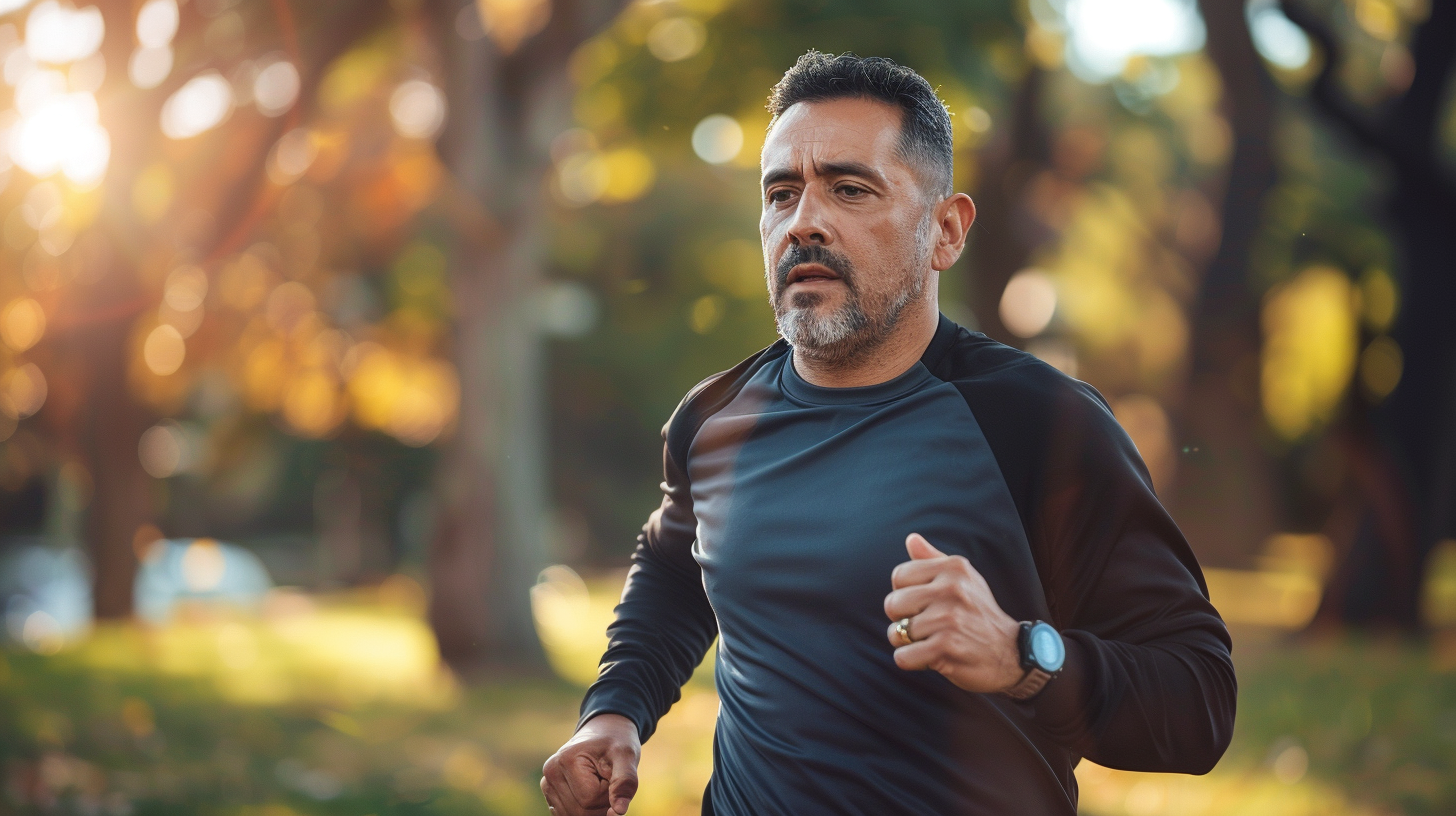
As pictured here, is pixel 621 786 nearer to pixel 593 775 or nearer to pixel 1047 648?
pixel 593 775

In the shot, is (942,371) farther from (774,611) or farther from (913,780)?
(913,780)

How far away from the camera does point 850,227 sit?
8.53 feet

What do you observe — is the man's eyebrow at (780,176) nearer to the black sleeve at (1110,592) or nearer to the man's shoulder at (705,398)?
the man's shoulder at (705,398)

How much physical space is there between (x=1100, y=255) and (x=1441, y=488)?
1645 cm

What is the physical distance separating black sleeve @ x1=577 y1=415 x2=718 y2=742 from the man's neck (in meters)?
0.54

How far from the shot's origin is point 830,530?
2447 mm

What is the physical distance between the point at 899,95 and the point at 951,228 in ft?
1.07

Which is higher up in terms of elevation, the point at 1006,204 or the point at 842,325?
the point at 1006,204

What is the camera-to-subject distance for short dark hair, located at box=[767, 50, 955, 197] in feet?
8.52

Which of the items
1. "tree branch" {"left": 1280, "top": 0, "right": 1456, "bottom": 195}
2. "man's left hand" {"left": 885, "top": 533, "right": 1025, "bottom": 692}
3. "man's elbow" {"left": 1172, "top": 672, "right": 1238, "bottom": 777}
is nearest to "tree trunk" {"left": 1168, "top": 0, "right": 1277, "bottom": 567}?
"tree branch" {"left": 1280, "top": 0, "right": 1456, "bottom": 195}

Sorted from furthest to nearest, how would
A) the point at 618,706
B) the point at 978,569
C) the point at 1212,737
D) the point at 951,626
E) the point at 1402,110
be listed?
the point at 1402,110, the point at 618,706, the point at 978,569, the point at 1212,737, the point at 951,626

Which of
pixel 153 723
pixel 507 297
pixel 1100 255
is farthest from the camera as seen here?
pixel 1100 255

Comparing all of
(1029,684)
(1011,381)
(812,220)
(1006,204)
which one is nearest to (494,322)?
(1006,204)

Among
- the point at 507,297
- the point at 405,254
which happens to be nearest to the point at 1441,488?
the point at 507,297
